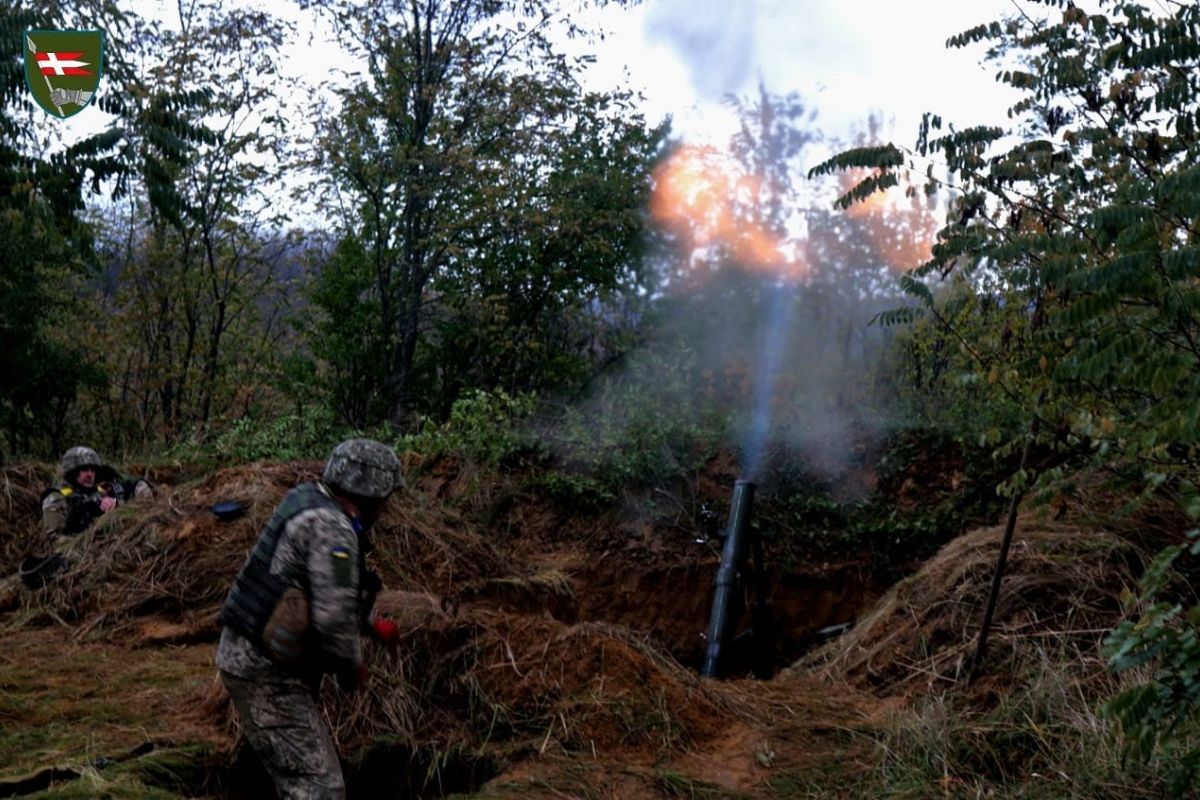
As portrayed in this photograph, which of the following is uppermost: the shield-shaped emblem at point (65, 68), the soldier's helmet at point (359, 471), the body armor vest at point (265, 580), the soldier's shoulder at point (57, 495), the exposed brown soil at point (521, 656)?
the shield-shaped emblem at point (65, 68)

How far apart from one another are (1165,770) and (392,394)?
44.4 feet

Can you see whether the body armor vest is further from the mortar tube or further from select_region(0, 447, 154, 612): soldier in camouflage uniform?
select_region(0, 447, 154, 612): soldier in camouflage uniform

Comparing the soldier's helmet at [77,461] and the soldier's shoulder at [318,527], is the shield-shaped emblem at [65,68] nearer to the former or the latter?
the soldier's helmet at [77,461]

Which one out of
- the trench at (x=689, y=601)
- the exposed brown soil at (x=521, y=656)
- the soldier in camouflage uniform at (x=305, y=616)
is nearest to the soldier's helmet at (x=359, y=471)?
the soldier in camouflage uniform at (x=305, y=616)

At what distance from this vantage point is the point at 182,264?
1823 centimetres

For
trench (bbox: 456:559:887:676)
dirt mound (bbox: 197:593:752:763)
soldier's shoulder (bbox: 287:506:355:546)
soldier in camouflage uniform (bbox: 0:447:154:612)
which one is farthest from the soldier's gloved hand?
soldier in camouflage uniform (bbox: 0:447:154:612)

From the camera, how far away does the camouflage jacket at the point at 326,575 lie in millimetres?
4633

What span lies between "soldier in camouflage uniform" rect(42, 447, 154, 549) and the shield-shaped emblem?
3357 millimetres

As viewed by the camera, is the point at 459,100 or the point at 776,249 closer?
the point at 776,249

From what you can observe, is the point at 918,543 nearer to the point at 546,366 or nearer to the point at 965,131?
the point at 965,131

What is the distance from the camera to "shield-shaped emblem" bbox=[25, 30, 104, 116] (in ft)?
31.2

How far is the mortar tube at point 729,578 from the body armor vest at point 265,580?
5094mm

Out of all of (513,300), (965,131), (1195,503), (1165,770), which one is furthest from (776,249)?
(1195,503)

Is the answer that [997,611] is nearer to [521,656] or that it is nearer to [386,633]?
[521,656]
